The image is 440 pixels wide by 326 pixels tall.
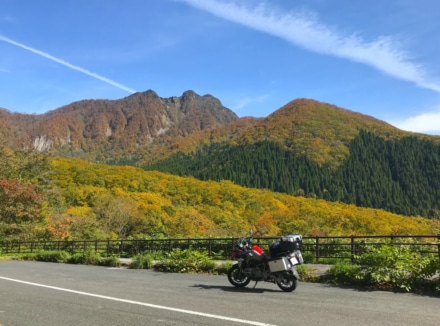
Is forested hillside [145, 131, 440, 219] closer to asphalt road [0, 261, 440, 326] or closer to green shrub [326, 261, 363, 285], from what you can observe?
green shrub [326, 261, 363, 285]

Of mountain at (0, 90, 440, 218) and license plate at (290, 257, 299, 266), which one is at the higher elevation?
mountain at (0, 90, 440, 218)

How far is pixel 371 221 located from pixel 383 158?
91.5 m

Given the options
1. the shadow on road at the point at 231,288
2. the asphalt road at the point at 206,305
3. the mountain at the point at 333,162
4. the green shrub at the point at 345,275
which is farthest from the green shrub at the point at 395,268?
the mountain at the point at 333,162

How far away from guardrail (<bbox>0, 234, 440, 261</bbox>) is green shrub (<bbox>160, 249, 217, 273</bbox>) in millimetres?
2926

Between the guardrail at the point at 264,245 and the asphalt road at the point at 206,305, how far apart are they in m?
3.69

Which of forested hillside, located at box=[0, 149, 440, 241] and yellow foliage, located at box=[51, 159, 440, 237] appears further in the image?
yellow foliage, located at box=[51, 159, 440, 237]

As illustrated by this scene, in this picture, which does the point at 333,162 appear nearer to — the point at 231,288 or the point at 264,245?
the point at 264,245

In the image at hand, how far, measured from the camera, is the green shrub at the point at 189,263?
46.3 feet

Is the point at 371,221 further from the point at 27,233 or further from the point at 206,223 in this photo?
the point at 27,233

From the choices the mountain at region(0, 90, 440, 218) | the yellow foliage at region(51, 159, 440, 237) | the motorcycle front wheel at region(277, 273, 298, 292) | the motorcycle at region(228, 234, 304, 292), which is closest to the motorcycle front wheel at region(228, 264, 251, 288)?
the motorcycle at region(228, 234, 304, 292)

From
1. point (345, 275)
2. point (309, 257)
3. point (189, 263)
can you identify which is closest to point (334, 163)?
point (309, 257)

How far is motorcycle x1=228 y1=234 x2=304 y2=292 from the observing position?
9.40 meters

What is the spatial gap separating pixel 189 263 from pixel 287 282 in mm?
5702

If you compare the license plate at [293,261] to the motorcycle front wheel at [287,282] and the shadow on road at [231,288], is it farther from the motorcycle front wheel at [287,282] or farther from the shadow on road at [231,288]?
the shadow on road at [231,288]
